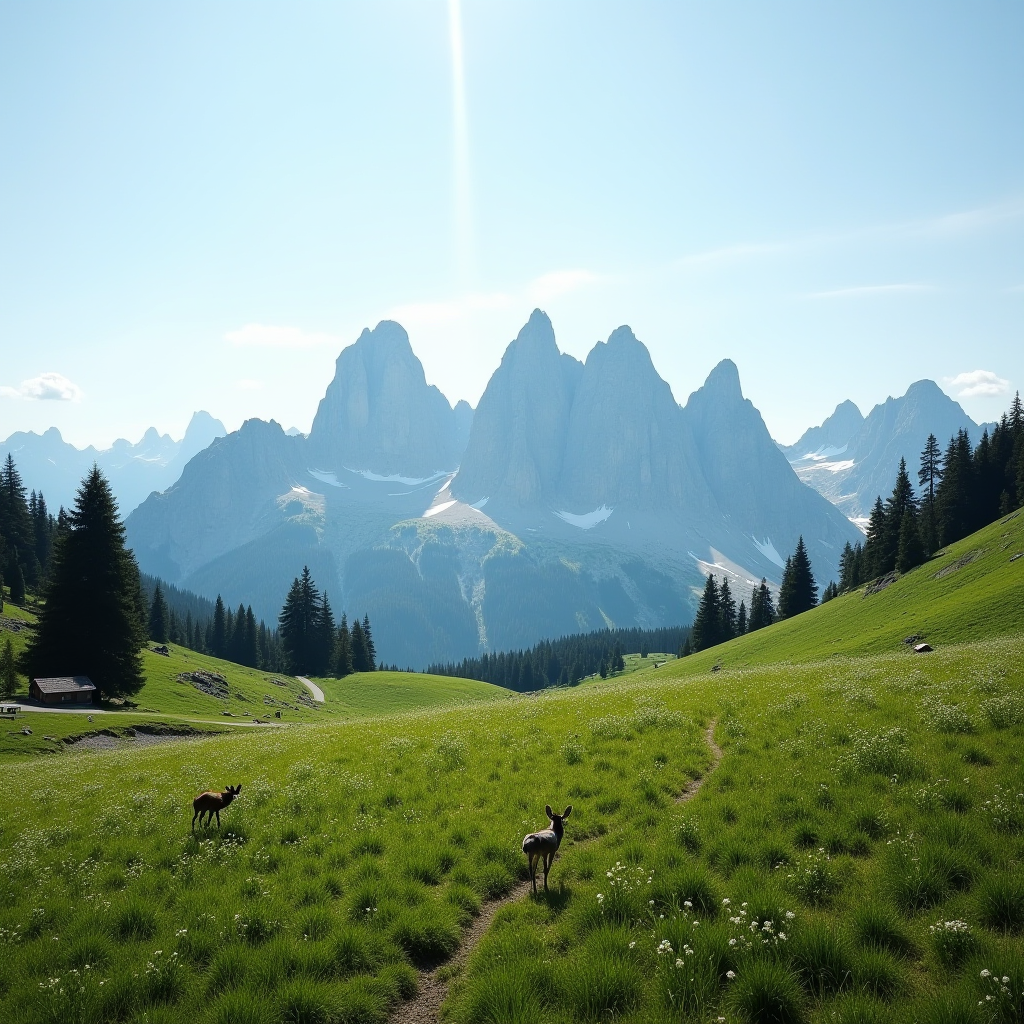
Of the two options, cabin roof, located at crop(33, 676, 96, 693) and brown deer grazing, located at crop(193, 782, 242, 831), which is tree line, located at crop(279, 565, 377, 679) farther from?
brown deer grazing, located at crop(193, 782, 242, 831)

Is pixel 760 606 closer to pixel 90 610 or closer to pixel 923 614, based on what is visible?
pixel 923 614

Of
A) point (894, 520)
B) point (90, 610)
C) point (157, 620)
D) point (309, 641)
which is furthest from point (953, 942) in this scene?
point (157, 620)

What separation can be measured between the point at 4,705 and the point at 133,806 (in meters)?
41.3

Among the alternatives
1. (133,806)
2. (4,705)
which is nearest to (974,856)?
(133,806)

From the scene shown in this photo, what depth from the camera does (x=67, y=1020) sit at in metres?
7.08

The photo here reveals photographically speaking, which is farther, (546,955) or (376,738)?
(376,738)

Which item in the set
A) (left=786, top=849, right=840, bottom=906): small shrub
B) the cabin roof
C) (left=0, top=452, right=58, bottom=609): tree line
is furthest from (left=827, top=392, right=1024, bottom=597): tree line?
(left=0, top=452, right=58, bottom=609): tree line

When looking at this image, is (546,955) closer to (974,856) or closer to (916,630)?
(974,856)

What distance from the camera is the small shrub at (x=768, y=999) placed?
646cm

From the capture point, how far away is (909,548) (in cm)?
7369

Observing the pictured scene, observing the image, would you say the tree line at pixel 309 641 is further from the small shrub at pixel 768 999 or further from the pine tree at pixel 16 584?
the small shrub at pixel 768 999

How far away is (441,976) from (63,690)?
56029mm

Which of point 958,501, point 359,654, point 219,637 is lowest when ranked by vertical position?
point 359,654

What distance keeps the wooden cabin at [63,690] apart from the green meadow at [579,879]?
38932 millimetres
